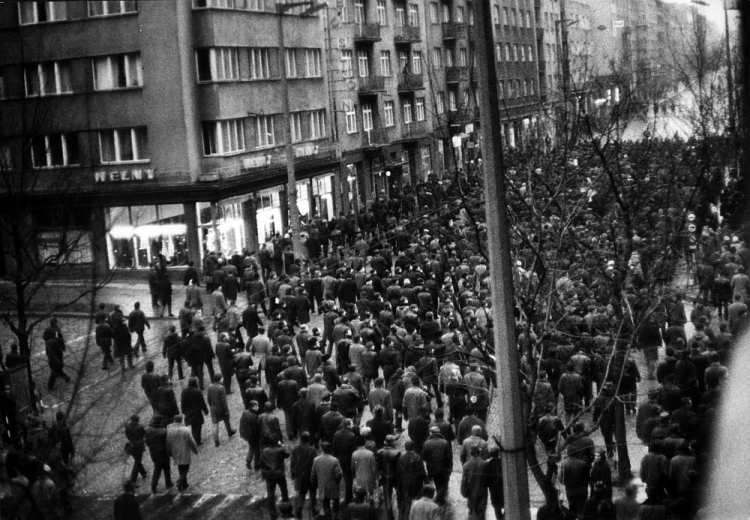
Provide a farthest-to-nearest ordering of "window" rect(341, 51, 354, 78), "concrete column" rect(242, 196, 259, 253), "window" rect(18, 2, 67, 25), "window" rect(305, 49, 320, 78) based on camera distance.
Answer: "window" rect(341, 51, 354, 78) → "window" rect(305, 49, 320, 78) → "concrete column" rect(242, 196, 259, 253) → "window" rect(18, 2, 67, 25)

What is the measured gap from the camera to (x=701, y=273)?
1708cm

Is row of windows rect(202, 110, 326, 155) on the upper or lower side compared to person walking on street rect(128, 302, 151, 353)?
upper

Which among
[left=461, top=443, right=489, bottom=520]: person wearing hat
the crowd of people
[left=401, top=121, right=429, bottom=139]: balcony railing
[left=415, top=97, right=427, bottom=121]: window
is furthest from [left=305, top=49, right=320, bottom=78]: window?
[left=461, top=443, right=489, bottom=520]: person wearing hat

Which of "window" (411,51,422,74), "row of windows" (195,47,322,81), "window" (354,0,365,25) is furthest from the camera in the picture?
"window" (411,51,422,74)

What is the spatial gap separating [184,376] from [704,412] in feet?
29.1

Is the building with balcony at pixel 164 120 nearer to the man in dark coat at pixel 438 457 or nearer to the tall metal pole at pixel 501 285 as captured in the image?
the man in dark coat at pixel 438 457

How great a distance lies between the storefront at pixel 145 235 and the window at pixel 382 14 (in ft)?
81.7

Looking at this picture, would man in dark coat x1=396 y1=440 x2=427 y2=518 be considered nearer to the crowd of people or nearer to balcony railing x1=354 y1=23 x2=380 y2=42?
the crowd of people

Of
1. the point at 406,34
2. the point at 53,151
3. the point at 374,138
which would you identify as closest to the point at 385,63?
the point at 406,34

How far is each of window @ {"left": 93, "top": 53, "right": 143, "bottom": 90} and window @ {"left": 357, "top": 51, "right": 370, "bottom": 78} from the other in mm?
23851

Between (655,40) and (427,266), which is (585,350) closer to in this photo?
(427,266)

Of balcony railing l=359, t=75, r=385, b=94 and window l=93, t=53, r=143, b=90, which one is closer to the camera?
window l=93, t=53, r=143, b=90

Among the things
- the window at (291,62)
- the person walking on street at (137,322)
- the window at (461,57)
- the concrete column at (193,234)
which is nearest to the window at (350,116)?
the window at (291,62)

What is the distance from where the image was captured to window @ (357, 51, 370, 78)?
1578 inches
